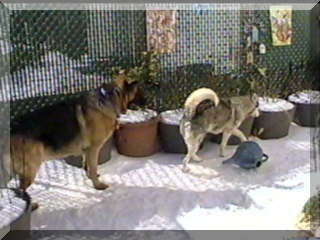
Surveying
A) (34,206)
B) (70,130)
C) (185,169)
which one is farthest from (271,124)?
(34,206)

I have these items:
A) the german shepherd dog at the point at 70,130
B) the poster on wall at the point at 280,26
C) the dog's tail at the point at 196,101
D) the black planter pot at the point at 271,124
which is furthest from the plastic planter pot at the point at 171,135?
the poster on wall at the point at 280,26

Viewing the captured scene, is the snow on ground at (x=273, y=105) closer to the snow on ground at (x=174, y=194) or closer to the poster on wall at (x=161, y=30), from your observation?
the snow on ground at (x=174, y=194)

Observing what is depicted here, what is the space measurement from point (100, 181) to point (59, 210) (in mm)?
408

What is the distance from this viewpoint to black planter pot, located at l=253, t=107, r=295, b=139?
3.75 metres

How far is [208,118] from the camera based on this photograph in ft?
10.6

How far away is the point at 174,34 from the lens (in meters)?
3.71

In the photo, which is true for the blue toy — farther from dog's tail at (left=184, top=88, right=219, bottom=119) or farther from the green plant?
the green plant

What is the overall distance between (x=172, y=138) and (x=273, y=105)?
3.44 ft

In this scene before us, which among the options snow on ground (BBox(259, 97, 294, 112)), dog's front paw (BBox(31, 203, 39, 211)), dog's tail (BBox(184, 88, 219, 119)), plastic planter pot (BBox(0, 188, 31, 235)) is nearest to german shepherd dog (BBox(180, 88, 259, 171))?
dog's tail (BBox(184, 88, 219, 119))

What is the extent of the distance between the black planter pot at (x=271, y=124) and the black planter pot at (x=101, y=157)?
51.9 inches

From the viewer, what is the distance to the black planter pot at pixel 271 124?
3754 millimetres

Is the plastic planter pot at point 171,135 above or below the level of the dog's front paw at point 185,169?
above

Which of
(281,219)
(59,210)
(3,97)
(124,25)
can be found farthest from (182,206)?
(124,25)

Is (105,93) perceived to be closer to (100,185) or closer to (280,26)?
(100,185)
